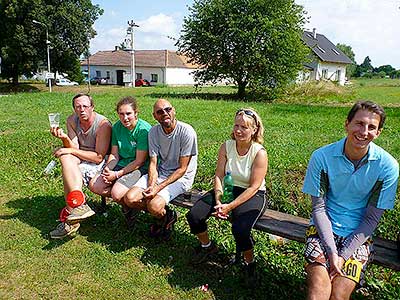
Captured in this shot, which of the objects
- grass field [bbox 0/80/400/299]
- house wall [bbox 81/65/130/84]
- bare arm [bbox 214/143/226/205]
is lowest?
grass field [bbox 0/80/400/299]

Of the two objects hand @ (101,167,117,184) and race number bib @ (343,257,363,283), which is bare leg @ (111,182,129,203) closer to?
hand @ (101,167,117,184)

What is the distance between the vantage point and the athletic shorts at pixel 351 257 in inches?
107

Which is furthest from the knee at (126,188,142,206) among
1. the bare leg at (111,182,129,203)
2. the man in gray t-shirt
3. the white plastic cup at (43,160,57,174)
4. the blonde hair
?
the white plastic cup at (43,160,57,174)

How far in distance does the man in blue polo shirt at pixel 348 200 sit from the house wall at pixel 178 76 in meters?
55.9

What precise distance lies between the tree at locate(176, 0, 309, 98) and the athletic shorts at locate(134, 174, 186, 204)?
17619 millimetres

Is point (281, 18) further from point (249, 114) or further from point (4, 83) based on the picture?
point (4, 83)

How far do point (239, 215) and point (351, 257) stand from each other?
3.32ft

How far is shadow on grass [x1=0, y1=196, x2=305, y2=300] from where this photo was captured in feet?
11.6

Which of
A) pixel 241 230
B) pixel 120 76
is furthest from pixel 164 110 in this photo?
pixel 120 76

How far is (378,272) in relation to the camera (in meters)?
3.74

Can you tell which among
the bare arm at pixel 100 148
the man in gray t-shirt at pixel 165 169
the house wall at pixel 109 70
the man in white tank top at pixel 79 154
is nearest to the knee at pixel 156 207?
the man in gray t-shirt at pixel 165 169

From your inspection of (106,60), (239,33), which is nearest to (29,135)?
(239,33)

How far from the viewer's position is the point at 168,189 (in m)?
4.17

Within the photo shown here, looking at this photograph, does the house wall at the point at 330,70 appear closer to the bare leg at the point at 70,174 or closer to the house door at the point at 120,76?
the house door at the point at 120,76
